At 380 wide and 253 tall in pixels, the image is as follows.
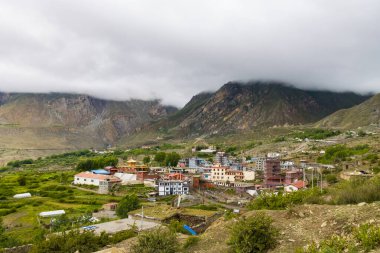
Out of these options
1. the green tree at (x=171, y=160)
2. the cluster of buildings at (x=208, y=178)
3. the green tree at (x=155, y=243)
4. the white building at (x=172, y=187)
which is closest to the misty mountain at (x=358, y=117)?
the cluster of buildings at (x=208, y=178)

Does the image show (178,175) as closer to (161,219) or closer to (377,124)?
(161,219)

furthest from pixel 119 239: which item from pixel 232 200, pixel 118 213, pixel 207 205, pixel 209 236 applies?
pixel 232 200

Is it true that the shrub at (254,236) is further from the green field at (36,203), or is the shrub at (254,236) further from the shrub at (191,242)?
the green field at (36,203)

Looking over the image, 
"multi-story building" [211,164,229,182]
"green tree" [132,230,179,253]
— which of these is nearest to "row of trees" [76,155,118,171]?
"multi-story building" [211,164,229,182]

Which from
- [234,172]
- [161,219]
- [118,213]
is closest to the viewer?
[161,219]

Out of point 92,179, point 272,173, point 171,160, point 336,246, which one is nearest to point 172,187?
point 92,179

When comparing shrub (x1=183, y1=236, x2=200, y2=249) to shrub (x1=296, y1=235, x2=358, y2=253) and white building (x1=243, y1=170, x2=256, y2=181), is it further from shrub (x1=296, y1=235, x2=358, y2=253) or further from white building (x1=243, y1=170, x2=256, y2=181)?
white building (x1=243, y1=170, x2=256, y2=181)

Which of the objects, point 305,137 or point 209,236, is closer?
point 209,236
